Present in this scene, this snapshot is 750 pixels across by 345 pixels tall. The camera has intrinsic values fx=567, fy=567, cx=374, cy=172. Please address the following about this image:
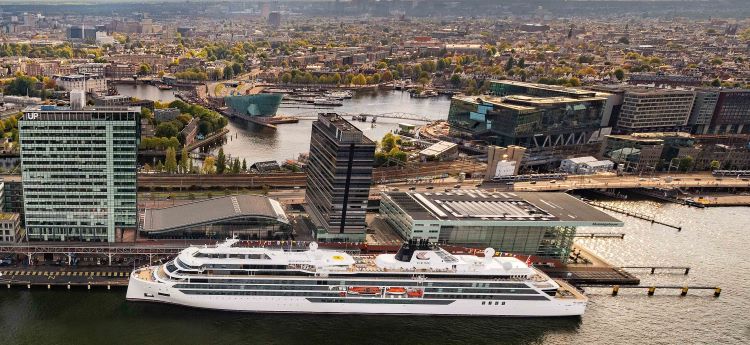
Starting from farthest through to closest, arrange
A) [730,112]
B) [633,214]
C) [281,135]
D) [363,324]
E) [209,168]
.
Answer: [730,112], [281,135], [209,168], [633,214], [363,324]

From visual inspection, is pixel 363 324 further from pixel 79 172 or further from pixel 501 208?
pixel 79 172

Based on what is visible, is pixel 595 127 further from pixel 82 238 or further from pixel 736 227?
pixel 82 238

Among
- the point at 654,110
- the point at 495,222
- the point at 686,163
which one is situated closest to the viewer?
the point at 495,222

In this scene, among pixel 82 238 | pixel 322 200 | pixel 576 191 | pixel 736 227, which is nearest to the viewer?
pixel 82 238

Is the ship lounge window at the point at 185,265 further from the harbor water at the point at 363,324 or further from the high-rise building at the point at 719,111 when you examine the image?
the high-rise building at the point at 719,111

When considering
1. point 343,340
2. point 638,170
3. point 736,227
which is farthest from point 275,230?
point 638,170

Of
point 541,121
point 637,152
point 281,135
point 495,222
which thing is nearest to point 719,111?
point 637,152
